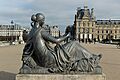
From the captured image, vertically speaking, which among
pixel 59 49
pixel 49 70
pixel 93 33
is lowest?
pixel 93 33

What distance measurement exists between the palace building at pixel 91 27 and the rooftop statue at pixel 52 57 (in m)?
97.2

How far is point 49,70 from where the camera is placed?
7.31 meters

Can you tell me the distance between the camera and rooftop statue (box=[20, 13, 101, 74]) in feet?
24.1

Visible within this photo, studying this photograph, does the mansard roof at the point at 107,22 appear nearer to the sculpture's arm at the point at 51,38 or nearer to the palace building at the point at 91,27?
the palace building at the point at 91,27

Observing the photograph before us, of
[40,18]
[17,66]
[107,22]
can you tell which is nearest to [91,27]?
[107,22]

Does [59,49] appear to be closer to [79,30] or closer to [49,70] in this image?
[49,70]

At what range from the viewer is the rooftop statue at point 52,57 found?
735 centimetres

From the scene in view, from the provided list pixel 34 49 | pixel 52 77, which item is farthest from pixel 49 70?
pixel 34 49

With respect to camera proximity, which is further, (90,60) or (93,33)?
(93,33)

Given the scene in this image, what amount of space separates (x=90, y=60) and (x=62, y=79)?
90cm

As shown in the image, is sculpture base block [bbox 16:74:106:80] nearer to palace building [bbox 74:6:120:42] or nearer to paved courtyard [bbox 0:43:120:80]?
paved courtyard [bbox 0:43:120:80]

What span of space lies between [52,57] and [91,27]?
111m

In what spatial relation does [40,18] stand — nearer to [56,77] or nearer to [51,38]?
[51,38]

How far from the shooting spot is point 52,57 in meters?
7.41
